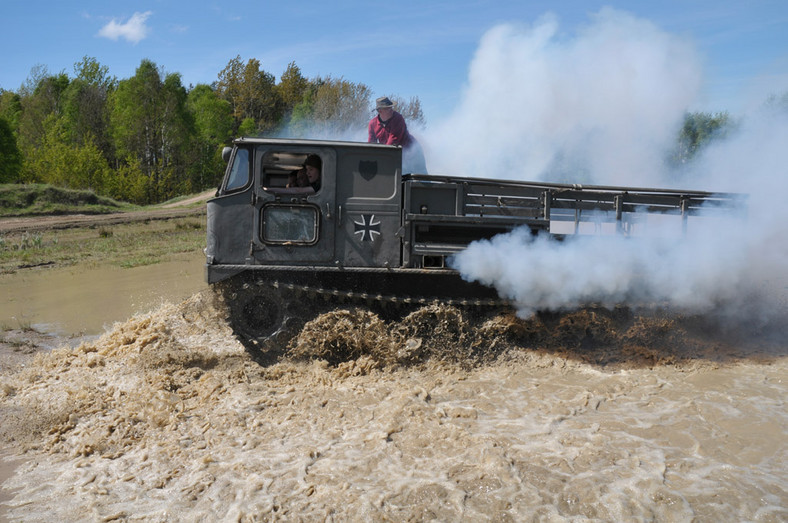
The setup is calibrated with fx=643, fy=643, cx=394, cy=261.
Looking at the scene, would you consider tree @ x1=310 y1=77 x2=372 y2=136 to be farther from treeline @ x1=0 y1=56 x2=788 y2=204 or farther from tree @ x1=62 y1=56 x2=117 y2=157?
tree @ x1=62 y1=56 x2=117 y2=157

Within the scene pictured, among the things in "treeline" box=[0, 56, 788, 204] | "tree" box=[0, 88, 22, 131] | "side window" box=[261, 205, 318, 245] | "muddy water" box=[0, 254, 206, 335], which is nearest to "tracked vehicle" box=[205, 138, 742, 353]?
"side window" box=[261, 205, 318, 245]

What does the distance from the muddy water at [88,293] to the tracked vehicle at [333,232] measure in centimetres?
419

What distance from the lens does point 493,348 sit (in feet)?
26.5

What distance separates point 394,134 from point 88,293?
7875 millimetres

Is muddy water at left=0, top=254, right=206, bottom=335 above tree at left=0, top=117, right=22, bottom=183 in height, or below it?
below

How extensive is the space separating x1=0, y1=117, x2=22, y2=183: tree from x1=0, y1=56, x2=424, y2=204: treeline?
0.06 meters

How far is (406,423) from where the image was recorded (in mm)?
6363

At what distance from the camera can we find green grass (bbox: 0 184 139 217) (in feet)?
92.2

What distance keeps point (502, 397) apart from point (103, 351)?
17.1 feet

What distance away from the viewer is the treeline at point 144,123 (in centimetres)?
4244

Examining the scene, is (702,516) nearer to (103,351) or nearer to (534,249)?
(534,249)

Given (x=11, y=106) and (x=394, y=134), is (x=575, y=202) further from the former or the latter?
(x=11, y=106)

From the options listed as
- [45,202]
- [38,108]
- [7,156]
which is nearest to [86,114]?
[38,108]

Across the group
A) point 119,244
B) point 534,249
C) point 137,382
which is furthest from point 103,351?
point 119,244
